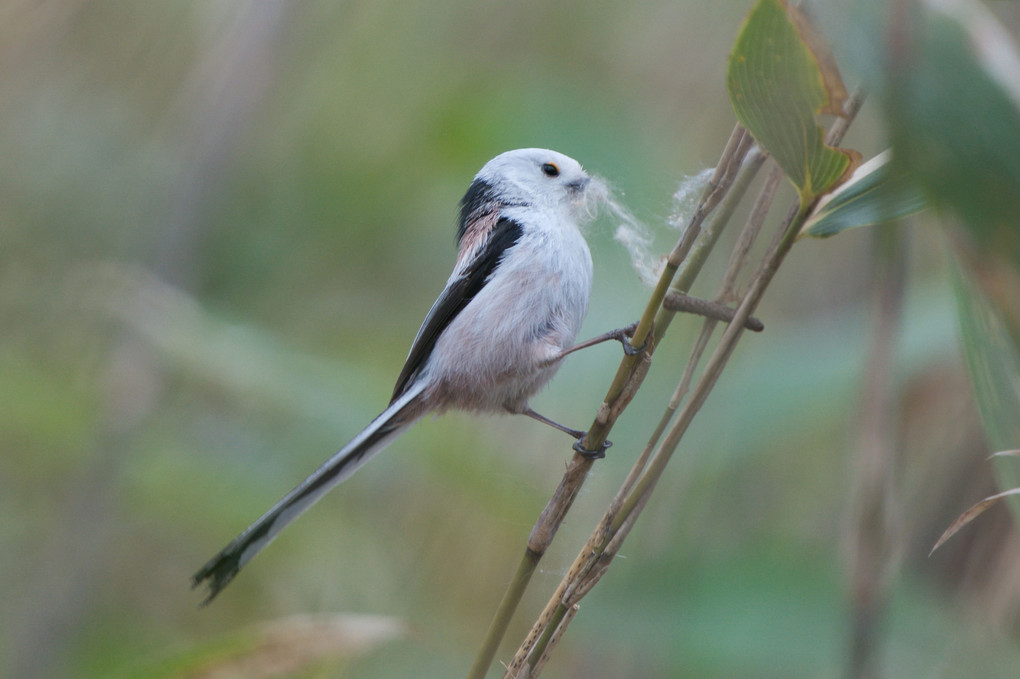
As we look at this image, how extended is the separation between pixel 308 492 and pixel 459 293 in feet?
2.01

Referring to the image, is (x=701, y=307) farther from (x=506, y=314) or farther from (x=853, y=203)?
(x=506, y=314)

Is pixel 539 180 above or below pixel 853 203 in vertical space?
above

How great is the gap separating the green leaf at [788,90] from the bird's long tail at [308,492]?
37.7 inches

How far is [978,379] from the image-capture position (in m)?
0.69

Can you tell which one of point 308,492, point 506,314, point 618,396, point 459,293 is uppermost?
point 459,293

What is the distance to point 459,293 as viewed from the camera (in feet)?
5.95

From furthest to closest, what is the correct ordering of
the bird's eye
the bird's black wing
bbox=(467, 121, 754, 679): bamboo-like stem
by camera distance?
the bird's eye
the bird's black wing
bbox=(467, 121, 754, 679): bamboo-like stem

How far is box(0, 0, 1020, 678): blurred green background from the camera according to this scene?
1686 millimetres

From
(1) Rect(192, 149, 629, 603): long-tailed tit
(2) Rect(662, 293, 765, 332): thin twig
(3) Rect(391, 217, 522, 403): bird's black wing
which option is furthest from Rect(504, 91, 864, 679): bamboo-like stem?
(3) Rect(391, 217, 522, 403): bird's black wing

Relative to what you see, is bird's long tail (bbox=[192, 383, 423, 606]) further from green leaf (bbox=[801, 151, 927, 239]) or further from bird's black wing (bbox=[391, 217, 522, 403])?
green leaf (bbox=[801, 151, 927, 239])

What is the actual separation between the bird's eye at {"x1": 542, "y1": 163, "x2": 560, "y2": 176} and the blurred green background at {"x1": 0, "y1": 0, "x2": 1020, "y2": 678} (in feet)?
0.61

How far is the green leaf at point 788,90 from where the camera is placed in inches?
27.5

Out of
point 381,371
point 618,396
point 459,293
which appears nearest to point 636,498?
point 618,396

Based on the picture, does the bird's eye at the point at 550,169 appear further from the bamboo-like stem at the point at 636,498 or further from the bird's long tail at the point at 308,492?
the bamboo-like stem at the point at 636,498
